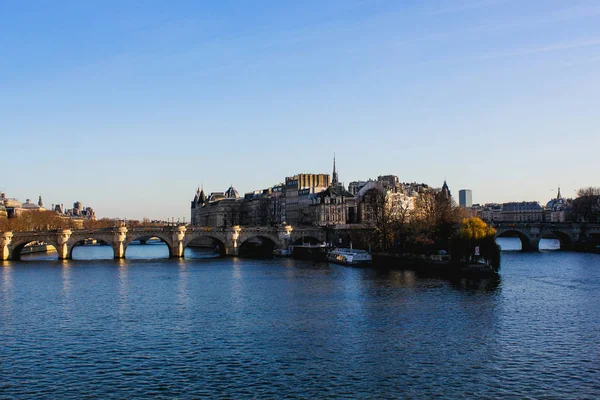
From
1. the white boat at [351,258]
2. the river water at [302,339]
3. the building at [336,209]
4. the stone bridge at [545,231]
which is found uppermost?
the building at [336,209]

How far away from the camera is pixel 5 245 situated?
93.4m

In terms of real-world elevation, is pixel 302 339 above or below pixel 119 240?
below

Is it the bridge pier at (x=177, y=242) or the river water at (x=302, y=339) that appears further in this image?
the bridge pier at (x=177, y=242)

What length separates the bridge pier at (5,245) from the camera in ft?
305

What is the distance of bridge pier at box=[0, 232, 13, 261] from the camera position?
305 feet

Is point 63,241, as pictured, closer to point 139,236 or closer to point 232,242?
point 139,236

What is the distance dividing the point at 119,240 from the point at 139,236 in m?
2.71

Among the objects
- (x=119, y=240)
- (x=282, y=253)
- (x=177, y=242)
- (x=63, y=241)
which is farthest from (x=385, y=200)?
(x=63, y=241)

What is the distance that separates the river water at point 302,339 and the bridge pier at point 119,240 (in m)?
33.9

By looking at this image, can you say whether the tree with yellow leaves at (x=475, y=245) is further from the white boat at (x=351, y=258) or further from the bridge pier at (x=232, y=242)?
the bridge pier at (x=232, y=242)

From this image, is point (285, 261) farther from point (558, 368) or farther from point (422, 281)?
point (558, 368)

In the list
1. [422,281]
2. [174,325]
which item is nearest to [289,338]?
[174,325]

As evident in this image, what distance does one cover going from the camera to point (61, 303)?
49.1 metres

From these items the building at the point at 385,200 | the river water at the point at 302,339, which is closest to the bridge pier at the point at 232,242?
the building at the point at 385,200
